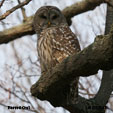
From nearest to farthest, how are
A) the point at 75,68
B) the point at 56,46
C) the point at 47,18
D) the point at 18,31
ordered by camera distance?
the point at 75,68 < the point at 56,46 < the point at 47,18 < the point at 18,31

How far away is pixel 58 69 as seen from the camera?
405cm

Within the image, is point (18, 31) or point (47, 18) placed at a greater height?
point (47, 18)

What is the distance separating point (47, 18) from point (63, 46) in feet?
4.42

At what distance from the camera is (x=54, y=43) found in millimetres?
5926

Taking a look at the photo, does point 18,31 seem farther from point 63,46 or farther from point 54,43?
point 63,46

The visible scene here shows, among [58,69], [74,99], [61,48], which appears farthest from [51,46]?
[58,69]

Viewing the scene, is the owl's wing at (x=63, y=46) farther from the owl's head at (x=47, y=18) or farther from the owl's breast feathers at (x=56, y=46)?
the owl's head at (x=47, y=18)

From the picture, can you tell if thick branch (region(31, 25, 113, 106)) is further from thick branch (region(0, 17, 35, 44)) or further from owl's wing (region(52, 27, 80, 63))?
thick branch (region(0, 17, 35, 44))

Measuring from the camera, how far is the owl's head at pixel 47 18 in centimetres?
684

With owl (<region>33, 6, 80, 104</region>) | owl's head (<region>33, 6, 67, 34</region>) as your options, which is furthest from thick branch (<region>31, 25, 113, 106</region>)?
owl's head (<region>33, 6, 67, 34</region>)

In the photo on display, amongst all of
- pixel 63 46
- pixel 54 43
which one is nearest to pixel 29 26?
pixel 54 43

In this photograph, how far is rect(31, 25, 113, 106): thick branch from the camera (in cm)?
347

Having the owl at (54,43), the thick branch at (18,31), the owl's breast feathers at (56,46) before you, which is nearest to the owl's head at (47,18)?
the owl at (54,43)

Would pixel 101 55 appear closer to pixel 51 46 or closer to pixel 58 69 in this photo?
pixel 58 69
